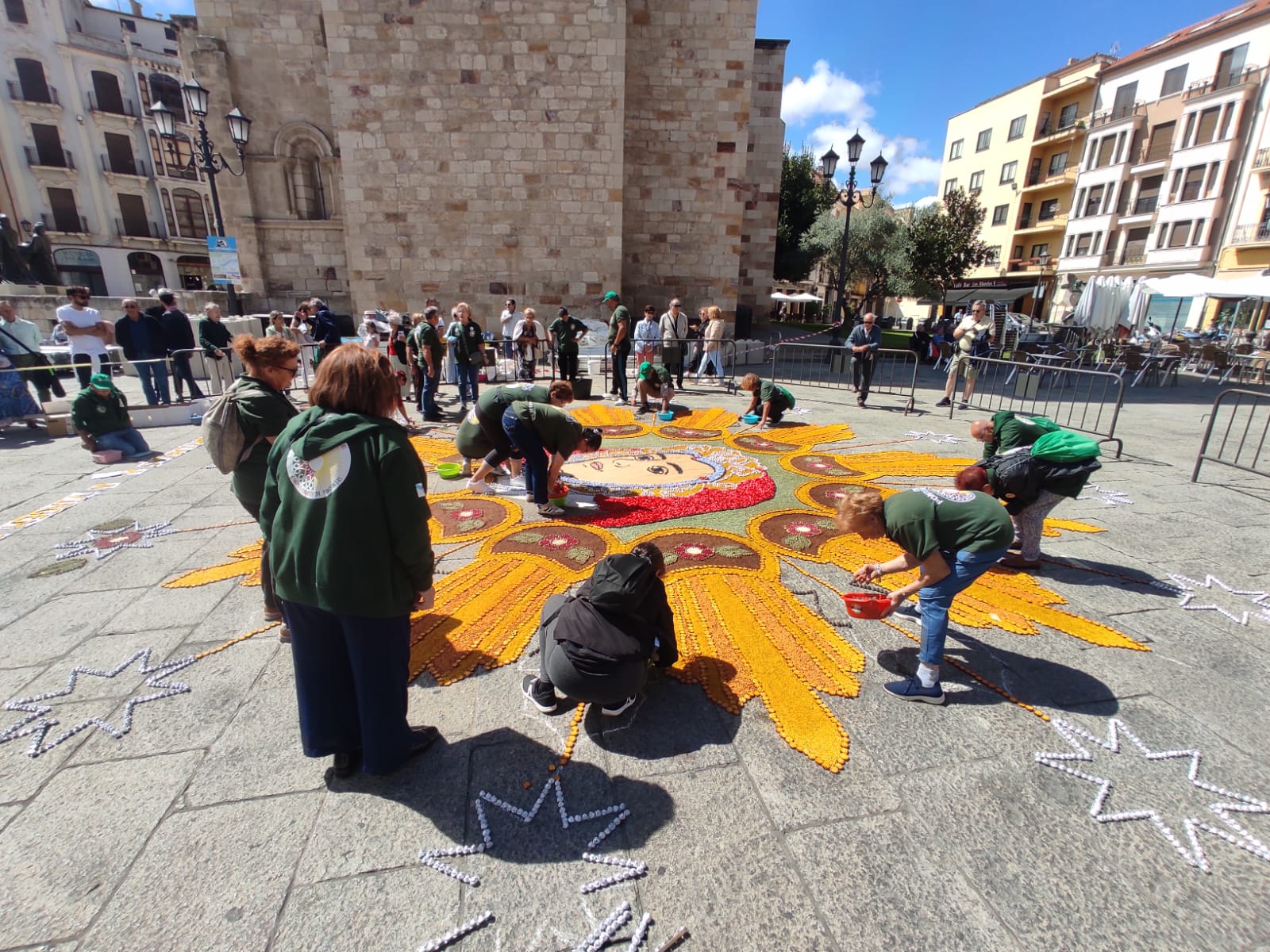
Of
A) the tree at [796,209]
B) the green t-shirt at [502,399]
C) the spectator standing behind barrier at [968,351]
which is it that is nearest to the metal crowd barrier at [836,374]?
the spectator standing behind barrier at [968,351]

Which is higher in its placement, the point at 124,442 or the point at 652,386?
the point at 652,386

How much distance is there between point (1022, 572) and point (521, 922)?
4393 millimetres

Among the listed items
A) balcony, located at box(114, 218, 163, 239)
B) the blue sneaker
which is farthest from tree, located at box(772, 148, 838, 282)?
balcony, located at box(114, 218, 163, 239)

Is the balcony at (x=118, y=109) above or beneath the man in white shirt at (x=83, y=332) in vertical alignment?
above

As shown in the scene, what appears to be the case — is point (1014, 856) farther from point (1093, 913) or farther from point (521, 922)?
point (521, 922)

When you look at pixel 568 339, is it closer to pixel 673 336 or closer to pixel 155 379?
pixel 673 336

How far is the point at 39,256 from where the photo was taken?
19078 millimetres

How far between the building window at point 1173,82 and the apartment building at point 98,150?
52.7m

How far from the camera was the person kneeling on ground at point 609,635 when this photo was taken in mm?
2646

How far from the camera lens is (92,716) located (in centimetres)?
285

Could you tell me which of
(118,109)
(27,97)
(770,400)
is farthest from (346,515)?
(118,109)

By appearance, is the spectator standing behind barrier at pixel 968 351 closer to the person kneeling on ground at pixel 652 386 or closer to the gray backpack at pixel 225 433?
the person kneeling on ground at pixel 652 386

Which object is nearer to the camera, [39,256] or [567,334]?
[567,334]

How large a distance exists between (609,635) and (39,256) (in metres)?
27.0
